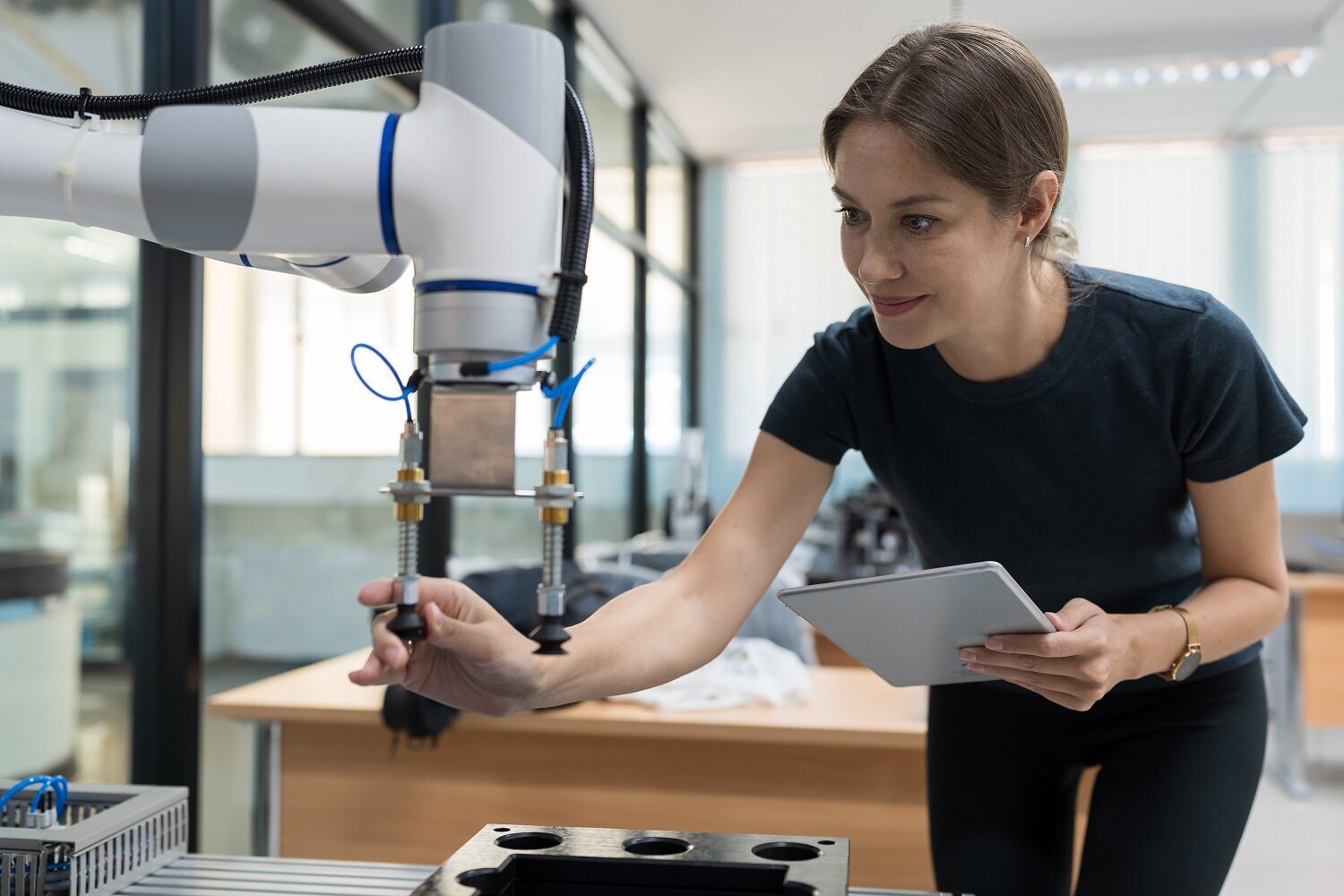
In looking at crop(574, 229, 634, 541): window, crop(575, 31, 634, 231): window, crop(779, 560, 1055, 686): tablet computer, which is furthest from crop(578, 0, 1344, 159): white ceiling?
crop(779, 560, 1055, 686): tablet computer

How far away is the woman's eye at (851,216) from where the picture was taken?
42.8 inches

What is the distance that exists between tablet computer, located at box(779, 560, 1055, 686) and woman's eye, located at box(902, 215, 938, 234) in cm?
32

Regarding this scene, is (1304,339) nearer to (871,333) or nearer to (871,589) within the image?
(871,333)

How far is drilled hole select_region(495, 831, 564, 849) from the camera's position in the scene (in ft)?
2.81

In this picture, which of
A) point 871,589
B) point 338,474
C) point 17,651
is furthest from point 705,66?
point 871,589

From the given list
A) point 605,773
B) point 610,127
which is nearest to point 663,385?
point 610,127

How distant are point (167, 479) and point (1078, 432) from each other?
1.46 m

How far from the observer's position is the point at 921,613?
3.14 feet

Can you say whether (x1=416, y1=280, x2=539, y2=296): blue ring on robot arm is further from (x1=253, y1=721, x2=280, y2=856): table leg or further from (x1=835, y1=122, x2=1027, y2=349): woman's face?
(x1=253, y1=721, x2=280, y2=856): table leg

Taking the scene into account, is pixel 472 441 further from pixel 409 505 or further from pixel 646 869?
pixel 646 869

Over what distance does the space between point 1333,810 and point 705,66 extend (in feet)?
11.7

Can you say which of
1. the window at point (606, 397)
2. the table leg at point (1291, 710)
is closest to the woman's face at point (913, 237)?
the window at point (606, 397)

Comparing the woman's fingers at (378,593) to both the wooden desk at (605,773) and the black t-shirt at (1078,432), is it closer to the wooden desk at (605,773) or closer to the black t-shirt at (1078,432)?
the black t-shirt at (1078,432)

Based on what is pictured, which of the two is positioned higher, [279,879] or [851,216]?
[851,216]
